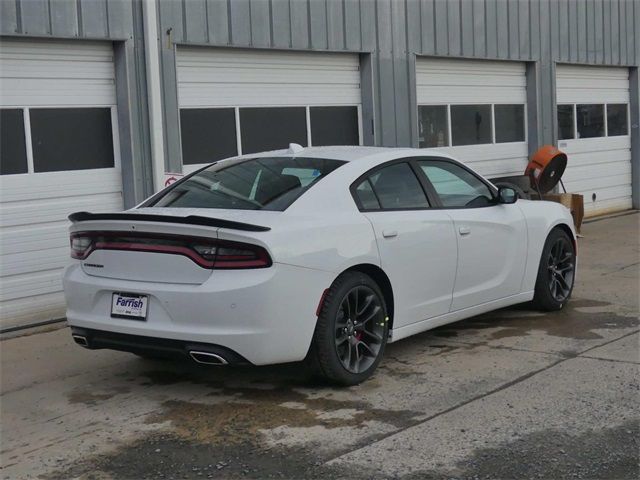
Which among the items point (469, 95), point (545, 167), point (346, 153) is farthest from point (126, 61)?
point (545, 167)

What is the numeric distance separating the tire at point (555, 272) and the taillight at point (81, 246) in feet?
12.7

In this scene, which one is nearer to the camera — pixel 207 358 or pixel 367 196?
pixel 207 358

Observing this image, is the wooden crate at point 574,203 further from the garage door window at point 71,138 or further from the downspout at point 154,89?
the garage door window at point 71,138

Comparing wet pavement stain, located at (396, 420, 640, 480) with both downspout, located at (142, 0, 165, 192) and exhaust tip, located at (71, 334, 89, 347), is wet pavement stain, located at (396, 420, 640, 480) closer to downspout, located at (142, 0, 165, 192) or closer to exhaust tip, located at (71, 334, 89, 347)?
exhaust tip, located at (71, 334, 89, 347)

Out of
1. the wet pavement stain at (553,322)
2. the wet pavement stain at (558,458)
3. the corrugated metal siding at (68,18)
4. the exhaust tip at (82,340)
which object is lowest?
the wet pavement stain at (558,458)

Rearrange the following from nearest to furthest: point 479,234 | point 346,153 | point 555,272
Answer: point 346,153 → point 479,234 → point 555,272

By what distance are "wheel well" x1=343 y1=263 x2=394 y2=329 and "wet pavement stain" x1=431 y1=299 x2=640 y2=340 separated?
4.20 feet

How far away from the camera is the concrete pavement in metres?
4.24

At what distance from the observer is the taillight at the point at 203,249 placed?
483 cm

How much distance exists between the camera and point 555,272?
7.48 meters

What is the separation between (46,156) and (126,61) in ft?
4.22

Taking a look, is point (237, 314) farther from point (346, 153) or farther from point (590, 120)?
point (590, 120)

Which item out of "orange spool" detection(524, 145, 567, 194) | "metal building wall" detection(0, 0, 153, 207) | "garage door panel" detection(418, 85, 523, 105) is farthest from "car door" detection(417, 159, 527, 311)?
"orange spool" detection(524, 145, 567, 194)

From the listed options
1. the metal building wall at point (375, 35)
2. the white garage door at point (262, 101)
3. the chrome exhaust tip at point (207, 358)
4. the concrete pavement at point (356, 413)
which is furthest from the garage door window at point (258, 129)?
the chrome exhaust tip at point (207, 358)
